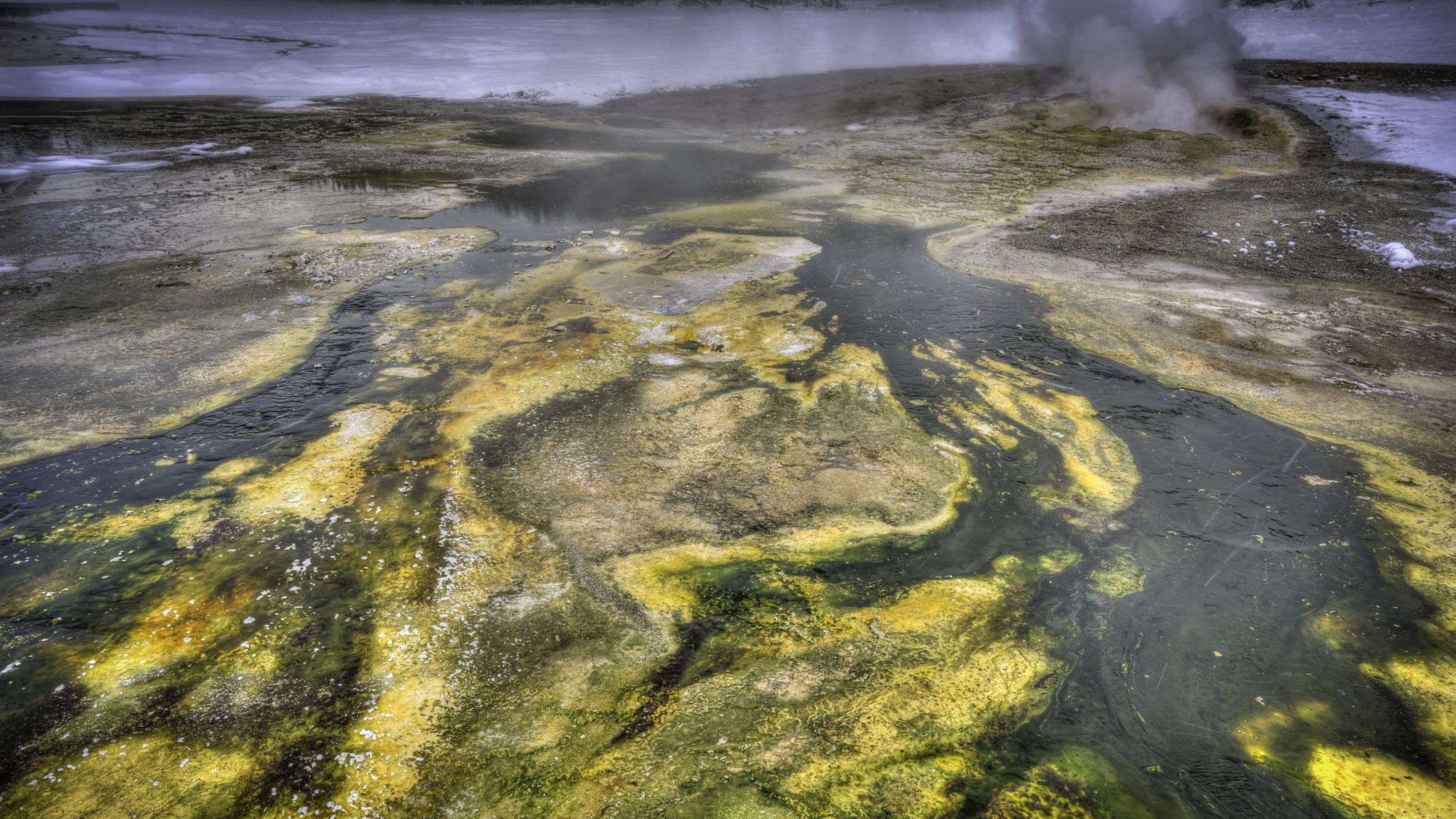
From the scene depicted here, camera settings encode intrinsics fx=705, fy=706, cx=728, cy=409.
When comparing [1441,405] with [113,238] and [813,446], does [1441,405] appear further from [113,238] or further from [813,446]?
[113,238]

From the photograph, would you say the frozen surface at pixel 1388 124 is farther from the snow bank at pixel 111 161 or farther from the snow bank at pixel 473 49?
the snow bank at pixel 111 161

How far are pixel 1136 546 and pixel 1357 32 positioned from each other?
23.4m

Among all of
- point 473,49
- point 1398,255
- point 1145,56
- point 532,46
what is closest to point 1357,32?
point 1145,56

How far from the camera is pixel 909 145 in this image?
9.12m

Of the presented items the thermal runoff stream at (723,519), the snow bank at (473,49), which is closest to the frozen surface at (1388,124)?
the thermal runoff stream at (723,519)

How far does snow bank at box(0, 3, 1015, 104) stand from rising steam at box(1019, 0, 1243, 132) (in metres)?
2.58

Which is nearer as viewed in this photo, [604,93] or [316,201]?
[316,201]

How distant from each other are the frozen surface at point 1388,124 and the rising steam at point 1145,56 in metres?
1.33

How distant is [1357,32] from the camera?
17.9m

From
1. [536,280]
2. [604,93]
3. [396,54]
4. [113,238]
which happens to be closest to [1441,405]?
[536,280]

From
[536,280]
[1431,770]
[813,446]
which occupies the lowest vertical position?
[1431,770]

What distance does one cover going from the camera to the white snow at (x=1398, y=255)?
16.5ft

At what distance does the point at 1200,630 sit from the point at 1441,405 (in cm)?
237

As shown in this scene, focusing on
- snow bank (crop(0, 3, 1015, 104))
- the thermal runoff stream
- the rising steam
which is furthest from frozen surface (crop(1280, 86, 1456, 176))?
snow bank (crop(0, 3, 1015, 104))
